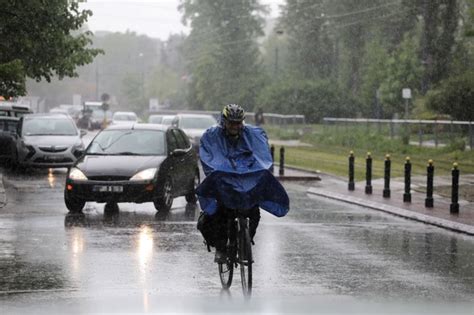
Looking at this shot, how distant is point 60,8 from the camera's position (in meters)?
31.0

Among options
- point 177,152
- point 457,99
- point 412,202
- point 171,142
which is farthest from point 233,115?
point 457,99

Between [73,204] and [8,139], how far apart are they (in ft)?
50.3

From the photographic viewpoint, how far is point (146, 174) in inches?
734

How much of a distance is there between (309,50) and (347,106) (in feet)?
58.4

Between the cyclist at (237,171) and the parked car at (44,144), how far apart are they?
19383 millimetres

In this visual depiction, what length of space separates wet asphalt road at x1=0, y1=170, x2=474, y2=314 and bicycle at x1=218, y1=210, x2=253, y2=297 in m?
0.14

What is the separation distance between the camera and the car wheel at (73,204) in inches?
729

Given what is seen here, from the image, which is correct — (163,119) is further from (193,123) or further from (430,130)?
(430,130)

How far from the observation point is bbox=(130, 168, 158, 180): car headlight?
18.5m

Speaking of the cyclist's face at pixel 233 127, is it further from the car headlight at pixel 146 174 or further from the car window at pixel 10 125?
the car window at pixel 10 125

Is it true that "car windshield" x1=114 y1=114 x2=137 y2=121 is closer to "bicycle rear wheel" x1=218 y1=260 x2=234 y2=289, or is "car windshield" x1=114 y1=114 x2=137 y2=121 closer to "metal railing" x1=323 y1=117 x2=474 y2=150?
"metal railing" x1=323 y1=117 x2=474 y2=150

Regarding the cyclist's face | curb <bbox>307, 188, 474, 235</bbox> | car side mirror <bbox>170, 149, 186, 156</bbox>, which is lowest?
curb <bbox>307, 188, 474, 235</bbox>

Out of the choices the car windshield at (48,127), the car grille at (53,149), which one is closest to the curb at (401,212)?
the car grille at (53,149)

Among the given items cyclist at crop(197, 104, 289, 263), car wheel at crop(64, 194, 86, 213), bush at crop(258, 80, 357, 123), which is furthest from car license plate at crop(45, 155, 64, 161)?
bush at crop(258, 80, 357, 123)
